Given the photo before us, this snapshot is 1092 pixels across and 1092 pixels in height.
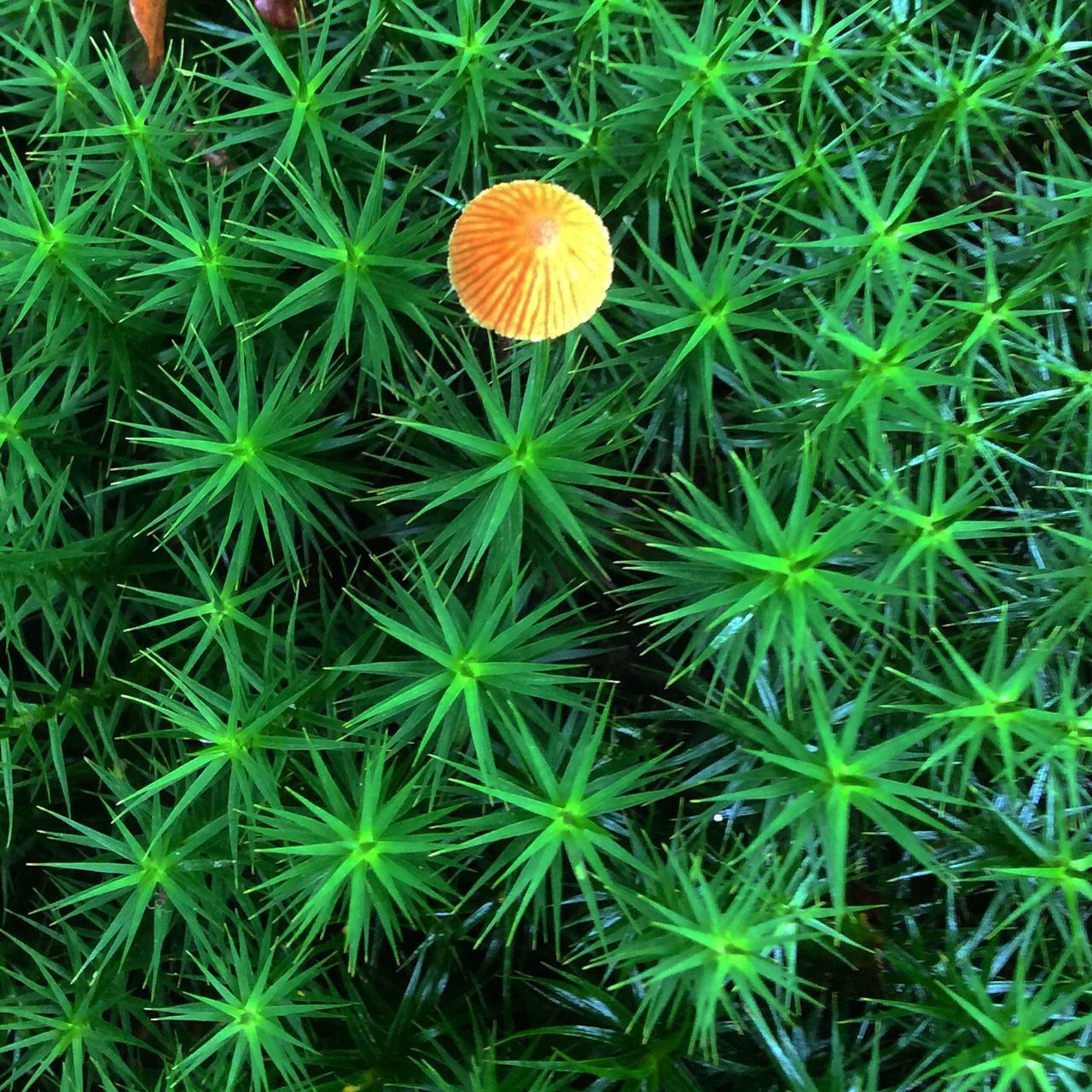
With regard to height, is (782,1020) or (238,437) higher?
(238,437)

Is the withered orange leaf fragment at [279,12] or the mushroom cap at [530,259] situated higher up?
the withered orange leaf fragment at [279,12]

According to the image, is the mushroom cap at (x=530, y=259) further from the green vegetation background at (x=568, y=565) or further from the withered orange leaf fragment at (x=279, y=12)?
the withered orange leaf fragment at (x=279, y=12)

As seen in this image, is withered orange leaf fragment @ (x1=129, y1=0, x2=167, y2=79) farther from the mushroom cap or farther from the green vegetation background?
the mushroom cap

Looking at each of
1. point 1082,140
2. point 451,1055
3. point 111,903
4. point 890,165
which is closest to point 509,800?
point 451,1055

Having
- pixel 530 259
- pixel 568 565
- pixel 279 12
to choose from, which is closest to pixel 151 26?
pixel 279 12

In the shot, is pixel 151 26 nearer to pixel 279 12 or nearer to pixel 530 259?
pixel 279 12

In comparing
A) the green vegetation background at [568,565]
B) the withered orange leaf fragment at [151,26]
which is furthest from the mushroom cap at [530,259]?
the withered orange leaf fragment at [151,26]

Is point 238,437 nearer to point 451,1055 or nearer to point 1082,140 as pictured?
point 451,1055

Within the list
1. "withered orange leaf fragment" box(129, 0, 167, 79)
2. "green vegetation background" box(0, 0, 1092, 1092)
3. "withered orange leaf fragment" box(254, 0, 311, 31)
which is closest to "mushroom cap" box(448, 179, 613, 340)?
"green vegetation background" box(0, 0, 1092, 1092)
